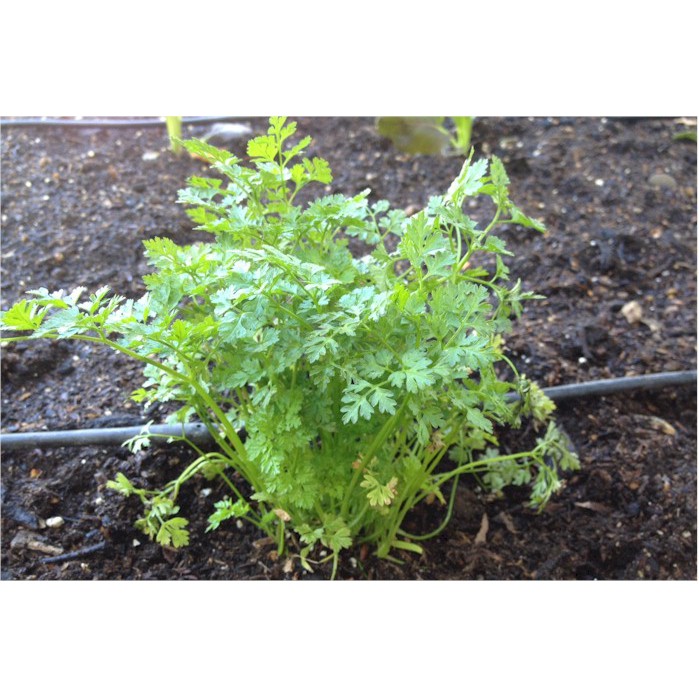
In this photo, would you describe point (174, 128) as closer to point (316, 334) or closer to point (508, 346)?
point (508, 346)

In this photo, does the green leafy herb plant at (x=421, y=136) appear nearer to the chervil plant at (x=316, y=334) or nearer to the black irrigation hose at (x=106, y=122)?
the black irrigation hose at (x=106, y=122)

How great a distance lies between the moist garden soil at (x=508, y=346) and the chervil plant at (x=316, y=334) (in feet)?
0.43

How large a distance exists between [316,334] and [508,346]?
91 cm

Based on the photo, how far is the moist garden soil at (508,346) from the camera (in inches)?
54.9

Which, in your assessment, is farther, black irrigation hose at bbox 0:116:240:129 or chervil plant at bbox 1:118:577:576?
black irrigation hose at bbox 0:116:240:129

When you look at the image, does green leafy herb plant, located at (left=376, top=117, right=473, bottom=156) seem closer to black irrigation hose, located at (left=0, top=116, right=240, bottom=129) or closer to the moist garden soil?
the moist garden soil

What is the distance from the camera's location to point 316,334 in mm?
969

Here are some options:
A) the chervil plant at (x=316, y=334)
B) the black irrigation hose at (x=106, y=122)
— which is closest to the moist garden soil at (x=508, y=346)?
the black irrigation hose at (x=106, y=122)

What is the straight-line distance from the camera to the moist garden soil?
139 centimetres

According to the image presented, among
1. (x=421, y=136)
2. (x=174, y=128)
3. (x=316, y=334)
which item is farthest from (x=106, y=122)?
(x=316, y=334)

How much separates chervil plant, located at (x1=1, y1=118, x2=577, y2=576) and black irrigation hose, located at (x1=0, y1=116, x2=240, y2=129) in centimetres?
127

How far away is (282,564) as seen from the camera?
135cm

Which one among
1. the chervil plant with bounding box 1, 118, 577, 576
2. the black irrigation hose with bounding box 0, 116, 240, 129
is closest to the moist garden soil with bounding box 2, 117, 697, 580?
the black irrigation hose with bounding box 0, 116, 240, 129

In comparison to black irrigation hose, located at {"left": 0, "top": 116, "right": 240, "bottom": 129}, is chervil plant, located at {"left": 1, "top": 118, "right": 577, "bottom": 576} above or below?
below
